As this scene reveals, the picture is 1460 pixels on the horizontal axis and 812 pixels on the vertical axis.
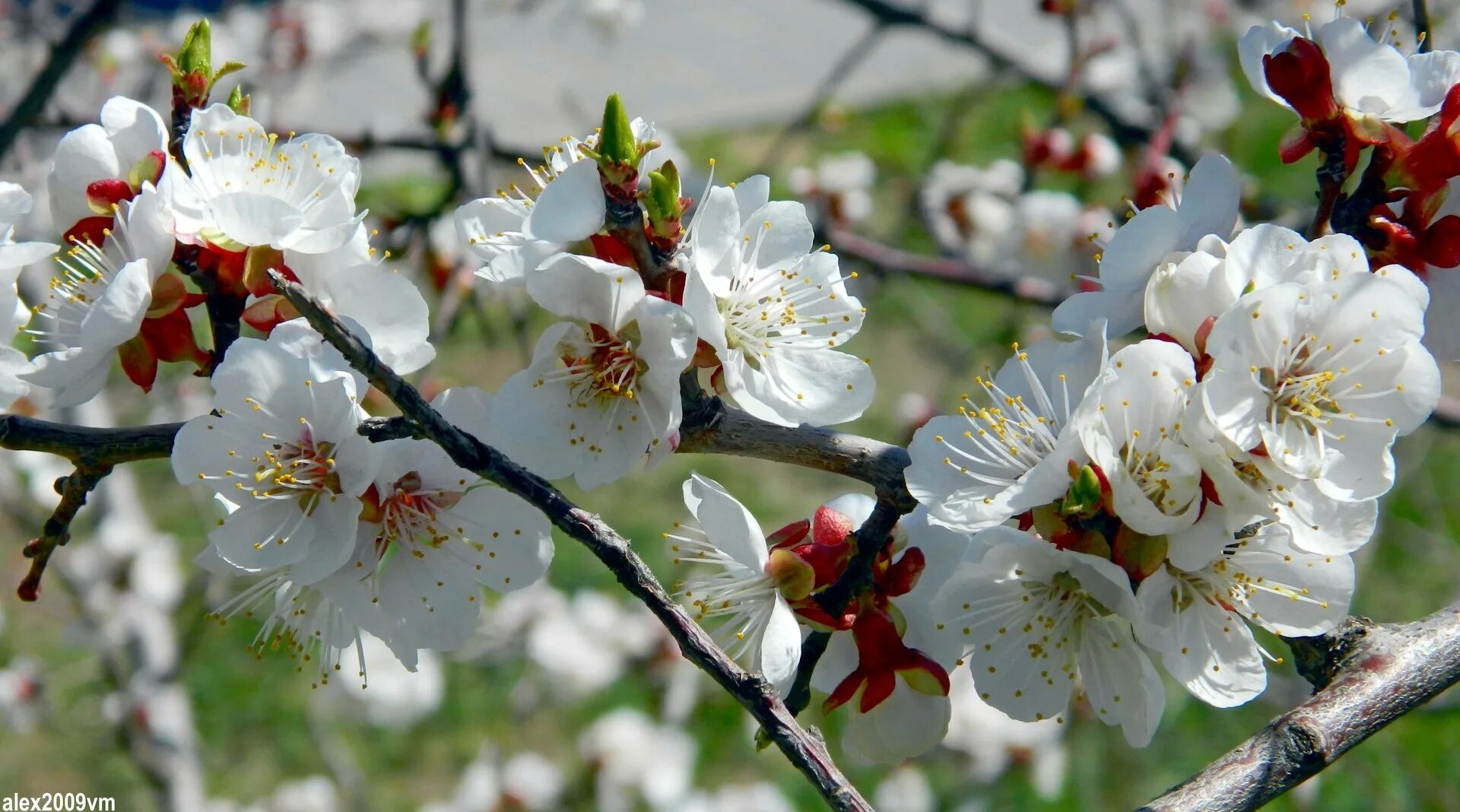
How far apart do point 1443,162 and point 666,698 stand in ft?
10.0

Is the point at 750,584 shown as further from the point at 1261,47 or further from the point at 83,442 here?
the point at 1261,47

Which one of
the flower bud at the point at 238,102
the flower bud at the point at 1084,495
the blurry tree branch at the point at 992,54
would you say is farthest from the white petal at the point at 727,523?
the blurry tree branch at the point at 992,54

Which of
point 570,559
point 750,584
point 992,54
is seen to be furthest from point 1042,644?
point 570,559

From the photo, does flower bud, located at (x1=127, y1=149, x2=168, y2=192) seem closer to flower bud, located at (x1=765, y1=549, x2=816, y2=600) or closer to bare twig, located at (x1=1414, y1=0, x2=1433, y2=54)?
flower bud, located at (x1=765, y1=549, x2=816, y2=600)

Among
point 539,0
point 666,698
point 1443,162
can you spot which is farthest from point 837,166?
point 1443,162

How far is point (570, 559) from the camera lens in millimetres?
4680

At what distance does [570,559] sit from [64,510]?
353cm

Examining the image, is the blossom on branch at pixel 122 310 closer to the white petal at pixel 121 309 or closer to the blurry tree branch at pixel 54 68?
the white petal at pixel 121 309

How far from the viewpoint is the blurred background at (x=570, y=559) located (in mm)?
2787

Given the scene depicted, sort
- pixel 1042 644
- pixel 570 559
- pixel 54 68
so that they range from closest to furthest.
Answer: pixel 1042 644 < pixel 54 68 < pixel 570 559

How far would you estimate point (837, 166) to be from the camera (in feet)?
13.6

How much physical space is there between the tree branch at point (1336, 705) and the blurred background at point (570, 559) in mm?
1091

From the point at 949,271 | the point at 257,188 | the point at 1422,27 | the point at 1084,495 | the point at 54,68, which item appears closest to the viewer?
the point at 1084,495

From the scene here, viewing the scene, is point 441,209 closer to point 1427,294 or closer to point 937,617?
point 937,617
